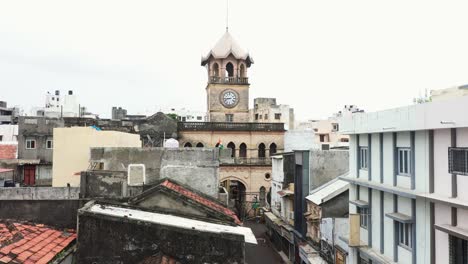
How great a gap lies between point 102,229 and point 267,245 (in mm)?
20176

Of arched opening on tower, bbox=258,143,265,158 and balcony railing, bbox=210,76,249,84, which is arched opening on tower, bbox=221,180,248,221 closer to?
arched opening on tower, bbox=258,143,265,158

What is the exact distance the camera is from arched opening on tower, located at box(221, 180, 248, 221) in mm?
35981

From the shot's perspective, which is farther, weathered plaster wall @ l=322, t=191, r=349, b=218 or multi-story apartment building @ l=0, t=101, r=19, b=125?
multi-story apartment building @ l=0, t=101, r=19, b=125

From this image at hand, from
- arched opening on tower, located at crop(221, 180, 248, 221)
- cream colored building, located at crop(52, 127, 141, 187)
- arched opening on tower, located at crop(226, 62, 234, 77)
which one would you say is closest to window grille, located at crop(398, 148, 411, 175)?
cream colored building, located at crop(52, 127, 141, 187)

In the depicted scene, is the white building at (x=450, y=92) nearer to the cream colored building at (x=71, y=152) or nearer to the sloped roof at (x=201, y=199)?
the sloped roof at (x=201, y=199)

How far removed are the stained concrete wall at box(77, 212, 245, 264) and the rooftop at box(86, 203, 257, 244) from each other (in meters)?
0.15

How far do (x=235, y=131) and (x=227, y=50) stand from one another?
27.9ft

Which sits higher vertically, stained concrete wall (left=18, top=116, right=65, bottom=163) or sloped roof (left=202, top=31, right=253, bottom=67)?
sloped roof (left=202, top=31, right=253, bottom=67)

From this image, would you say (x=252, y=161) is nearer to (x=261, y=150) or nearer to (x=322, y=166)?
(x=261, y=150)

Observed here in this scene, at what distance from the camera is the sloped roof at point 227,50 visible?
40.1m

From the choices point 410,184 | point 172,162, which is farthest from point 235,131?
point 410,184

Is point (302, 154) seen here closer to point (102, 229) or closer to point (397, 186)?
point (397, 186)

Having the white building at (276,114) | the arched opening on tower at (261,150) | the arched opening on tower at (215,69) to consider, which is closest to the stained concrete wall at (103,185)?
the arched opening on tower at (261,150)

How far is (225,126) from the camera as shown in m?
37.8
